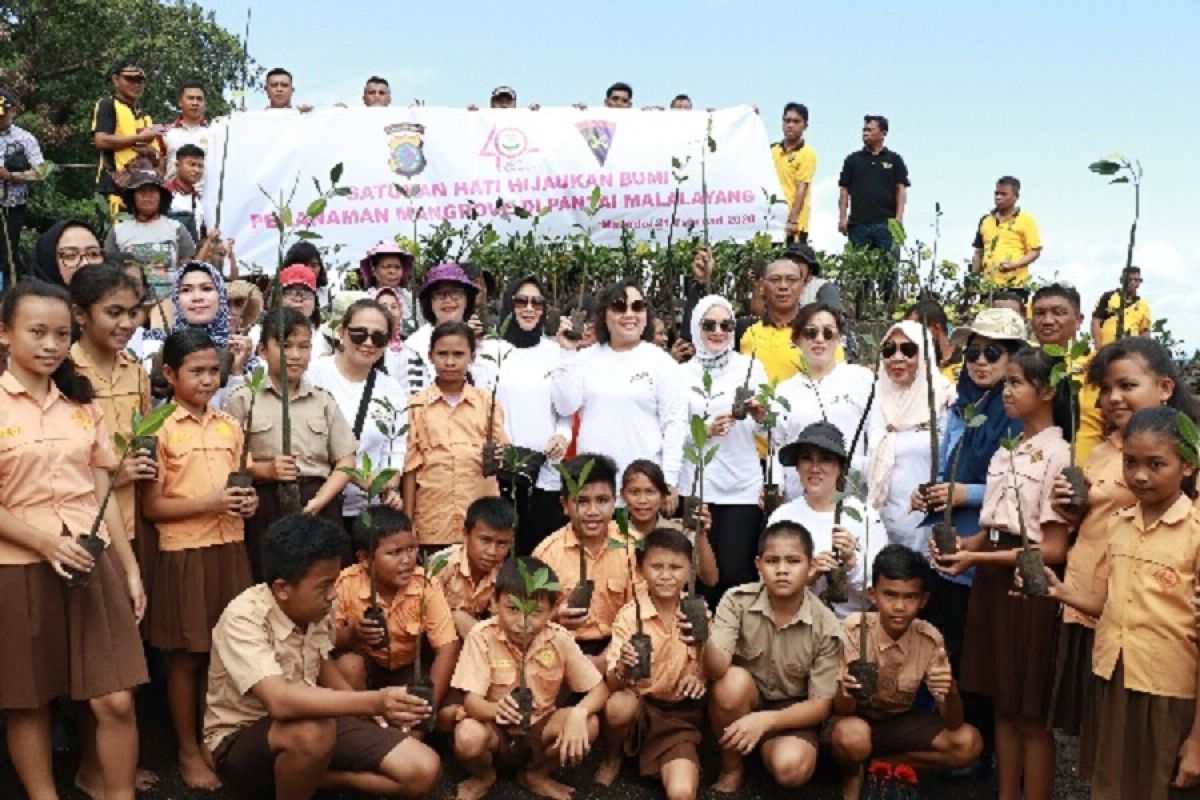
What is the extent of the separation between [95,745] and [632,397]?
2.53m

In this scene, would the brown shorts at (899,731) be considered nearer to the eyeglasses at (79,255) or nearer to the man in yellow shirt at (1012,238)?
the eyeglasses at (79,255)

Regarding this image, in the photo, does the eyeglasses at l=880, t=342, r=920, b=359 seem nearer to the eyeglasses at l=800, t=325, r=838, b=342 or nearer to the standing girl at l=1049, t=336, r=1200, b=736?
the eyeglasses at l=800, t=325, r=838, b=342

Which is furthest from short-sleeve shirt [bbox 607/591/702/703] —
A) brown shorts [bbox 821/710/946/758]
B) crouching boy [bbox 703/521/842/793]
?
brown shorts [bbox 821/710/946/758]

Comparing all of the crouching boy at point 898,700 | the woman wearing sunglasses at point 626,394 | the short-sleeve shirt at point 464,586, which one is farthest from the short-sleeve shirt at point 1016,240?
the short-sleeve shirt at point 464,586

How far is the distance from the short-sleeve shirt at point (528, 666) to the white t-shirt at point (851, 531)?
0.98m

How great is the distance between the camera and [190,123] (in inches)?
336

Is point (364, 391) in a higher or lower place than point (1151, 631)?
higher

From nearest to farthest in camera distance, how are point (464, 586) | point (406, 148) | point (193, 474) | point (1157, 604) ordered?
point (1157, 604) → point (193, 474) → point (464, 586) → point (406, 148)

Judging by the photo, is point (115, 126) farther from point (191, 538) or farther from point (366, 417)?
point (191, 538)

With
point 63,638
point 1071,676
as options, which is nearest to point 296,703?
point 63,638

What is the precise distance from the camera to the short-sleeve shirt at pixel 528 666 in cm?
428

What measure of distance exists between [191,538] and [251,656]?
28.2 inches

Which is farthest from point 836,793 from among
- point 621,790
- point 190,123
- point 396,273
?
point 190,123

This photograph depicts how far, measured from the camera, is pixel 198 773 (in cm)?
424
